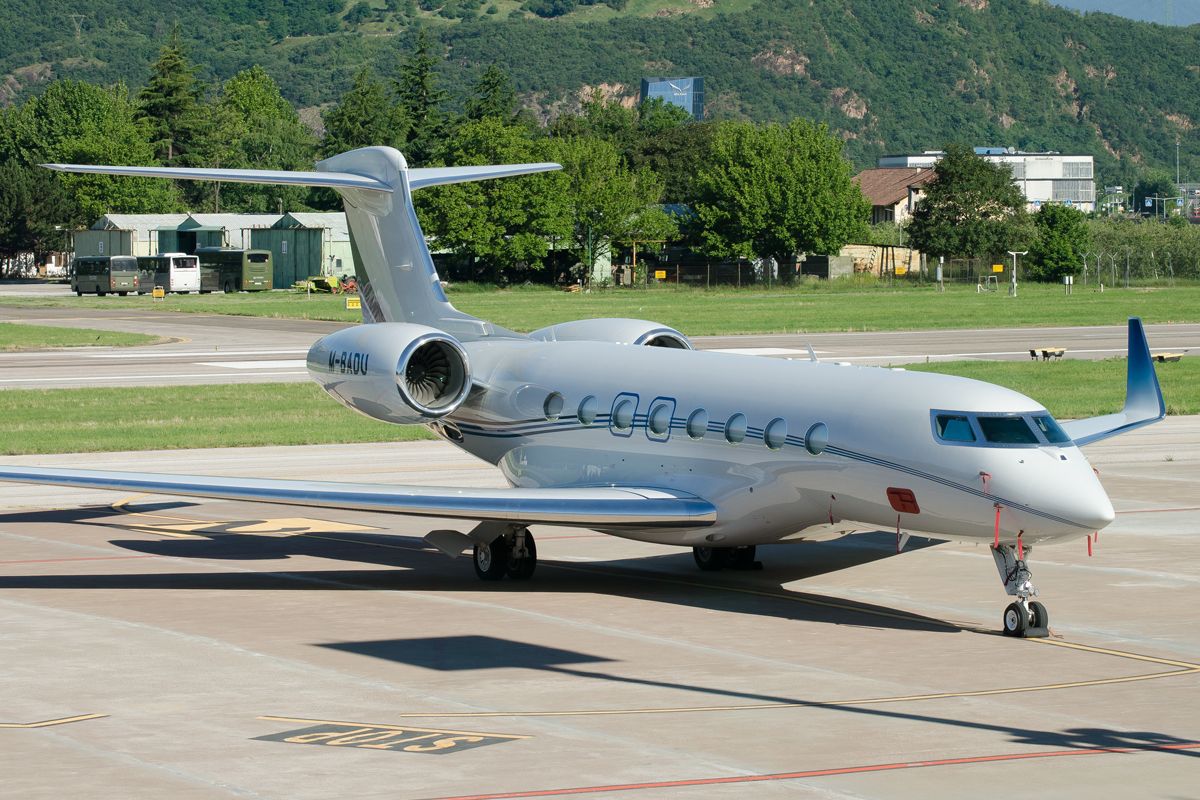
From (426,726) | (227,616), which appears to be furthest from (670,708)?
(227,616)

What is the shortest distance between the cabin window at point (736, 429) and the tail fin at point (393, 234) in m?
6.82

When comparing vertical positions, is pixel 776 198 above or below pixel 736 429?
above

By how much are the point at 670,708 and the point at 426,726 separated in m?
2.18

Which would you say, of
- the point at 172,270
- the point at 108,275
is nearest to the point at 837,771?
the point at 108,275

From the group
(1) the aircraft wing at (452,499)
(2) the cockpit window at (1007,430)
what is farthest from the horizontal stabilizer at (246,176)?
(2) the cockpit window at (1007,430)

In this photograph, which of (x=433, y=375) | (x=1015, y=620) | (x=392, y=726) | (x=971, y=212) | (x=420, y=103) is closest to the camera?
(x=392, y=726)

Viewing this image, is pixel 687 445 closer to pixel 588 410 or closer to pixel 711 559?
pixel 588 410

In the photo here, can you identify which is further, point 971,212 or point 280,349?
point 971,212

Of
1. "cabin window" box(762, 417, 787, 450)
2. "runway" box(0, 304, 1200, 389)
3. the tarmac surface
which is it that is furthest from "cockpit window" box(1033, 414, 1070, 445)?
the tarmac surface

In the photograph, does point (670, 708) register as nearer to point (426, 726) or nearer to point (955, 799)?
point (426, 726)

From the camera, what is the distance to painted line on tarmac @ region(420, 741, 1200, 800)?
39.1 feet

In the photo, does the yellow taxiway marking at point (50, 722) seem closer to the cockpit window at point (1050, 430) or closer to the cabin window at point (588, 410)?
the cabin window at point (588, 410)

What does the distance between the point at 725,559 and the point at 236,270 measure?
102923mm

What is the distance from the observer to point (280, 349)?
2542 inches
